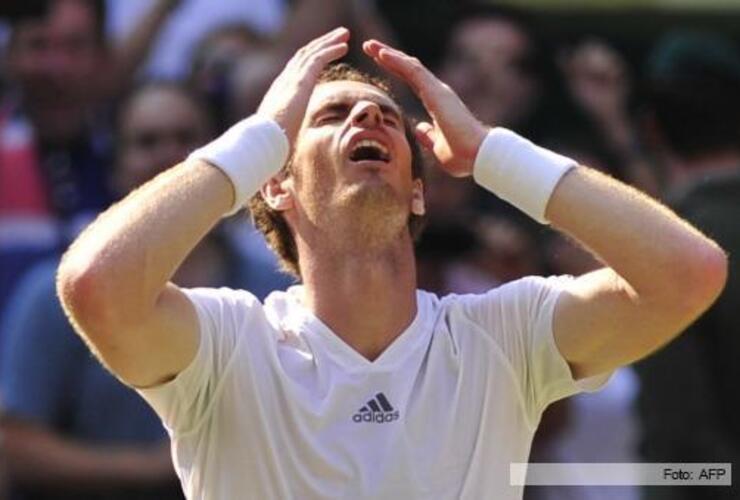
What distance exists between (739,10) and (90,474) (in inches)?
121

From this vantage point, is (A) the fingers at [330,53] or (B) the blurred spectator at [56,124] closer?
(A) the fingers at [330,53]

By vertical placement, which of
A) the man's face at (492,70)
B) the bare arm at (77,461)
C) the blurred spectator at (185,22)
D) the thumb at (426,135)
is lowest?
the bare arm at (77,461)

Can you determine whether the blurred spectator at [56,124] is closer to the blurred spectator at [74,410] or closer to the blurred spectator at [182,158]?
the blurred spectator at [182,158]

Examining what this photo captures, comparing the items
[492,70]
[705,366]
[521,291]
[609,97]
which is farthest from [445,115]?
[609,97]

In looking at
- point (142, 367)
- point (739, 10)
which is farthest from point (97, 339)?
point (739, 10)

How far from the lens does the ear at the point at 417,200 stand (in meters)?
4.64

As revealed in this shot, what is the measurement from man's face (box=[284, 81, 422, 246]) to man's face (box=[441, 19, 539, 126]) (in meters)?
3.15

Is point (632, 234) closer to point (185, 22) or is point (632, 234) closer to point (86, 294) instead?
point (86, 294)

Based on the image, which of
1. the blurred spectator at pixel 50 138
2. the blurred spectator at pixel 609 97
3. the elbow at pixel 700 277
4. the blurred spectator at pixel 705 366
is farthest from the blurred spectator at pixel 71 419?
the elbow at pixel 700 277

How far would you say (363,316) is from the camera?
4473mm

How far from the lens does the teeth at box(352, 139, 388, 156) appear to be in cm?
450

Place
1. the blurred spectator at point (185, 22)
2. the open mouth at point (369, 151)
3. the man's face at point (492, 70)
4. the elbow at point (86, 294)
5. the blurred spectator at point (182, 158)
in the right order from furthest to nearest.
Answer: the man's face at point (492, 70) → the blurred spectator at point (185, 22) → the blurred spectator at point (182, 158) → the open mouth at point (369, 151) → the elbow at point (86, 294)

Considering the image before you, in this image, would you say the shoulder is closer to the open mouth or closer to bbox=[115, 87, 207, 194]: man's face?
the open mouth

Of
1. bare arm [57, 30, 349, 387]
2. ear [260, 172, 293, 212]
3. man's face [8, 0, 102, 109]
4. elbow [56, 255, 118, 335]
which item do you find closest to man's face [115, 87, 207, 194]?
man's face [8, 0, 102, 109]
